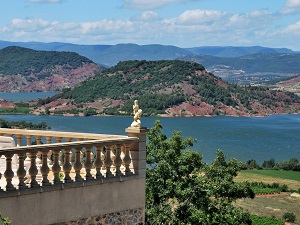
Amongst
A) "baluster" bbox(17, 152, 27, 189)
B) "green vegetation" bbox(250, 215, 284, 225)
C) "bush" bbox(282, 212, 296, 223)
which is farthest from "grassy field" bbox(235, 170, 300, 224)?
"baluster" bbox(17, 152, 27, 189)

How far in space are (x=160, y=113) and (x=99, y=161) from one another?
502ft

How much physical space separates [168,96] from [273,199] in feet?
378

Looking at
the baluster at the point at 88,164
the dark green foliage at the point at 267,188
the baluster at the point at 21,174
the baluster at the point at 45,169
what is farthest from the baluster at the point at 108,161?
the dark green foliage at the point at 267,188

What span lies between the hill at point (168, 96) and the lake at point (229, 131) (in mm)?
8313

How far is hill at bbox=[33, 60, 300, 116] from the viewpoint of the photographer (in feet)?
547

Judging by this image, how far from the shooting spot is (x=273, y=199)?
190 ft

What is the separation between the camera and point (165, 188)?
14.7 meters

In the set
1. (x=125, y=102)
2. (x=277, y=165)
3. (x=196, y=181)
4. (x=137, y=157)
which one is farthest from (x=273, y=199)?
(x=125, y=102)

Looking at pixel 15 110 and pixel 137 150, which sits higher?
pixel 137 150

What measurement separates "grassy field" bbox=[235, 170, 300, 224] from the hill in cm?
8627

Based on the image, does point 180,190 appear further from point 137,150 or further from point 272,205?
point 272,205

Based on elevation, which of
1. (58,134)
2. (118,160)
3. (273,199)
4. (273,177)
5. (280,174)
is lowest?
(280,174)

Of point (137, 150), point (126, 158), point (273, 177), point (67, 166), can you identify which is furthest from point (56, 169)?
point (273, 177)

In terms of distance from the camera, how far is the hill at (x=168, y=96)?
6570 inches
